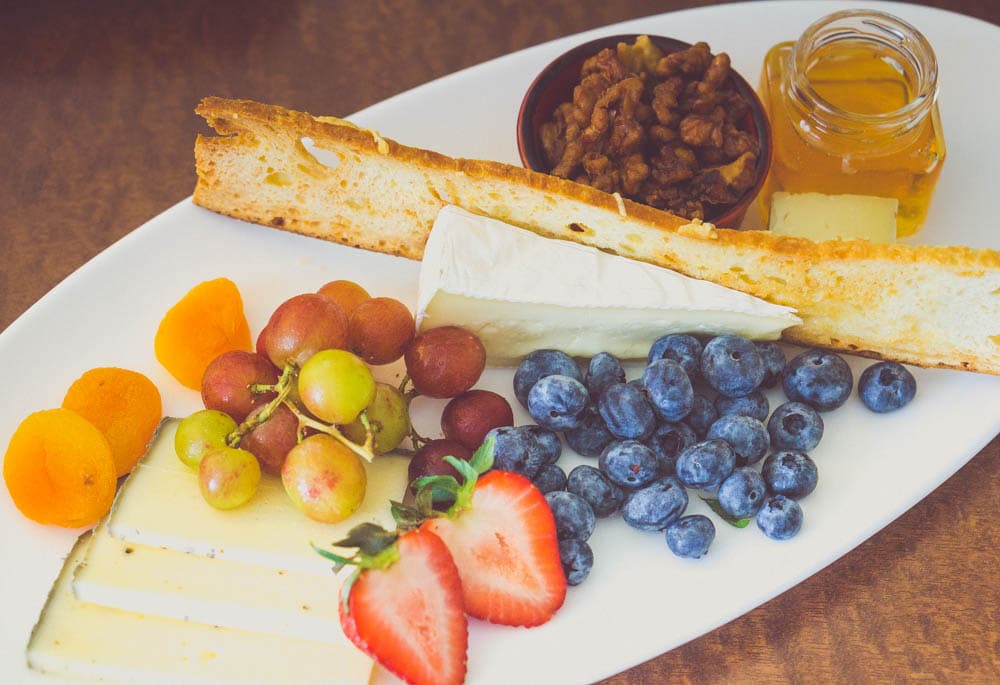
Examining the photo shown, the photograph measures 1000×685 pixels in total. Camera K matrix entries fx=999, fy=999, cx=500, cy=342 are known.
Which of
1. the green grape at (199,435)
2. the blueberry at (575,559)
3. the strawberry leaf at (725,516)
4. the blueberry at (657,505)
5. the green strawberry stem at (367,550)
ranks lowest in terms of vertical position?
the strawberry leaf at (725,516)

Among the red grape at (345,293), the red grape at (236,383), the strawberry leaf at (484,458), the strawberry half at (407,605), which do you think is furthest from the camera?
the red grape at (345,293)

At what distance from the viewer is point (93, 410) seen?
1514 millimetres

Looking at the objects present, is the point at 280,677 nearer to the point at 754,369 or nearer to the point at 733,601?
the point at 733,601

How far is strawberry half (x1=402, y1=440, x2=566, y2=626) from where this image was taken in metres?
1.36

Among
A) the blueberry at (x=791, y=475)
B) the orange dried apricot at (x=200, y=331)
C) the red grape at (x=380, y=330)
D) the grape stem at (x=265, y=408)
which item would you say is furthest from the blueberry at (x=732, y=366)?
the orange dried apricot at (x=200, y=331)

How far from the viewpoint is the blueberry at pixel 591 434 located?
1.51 metres

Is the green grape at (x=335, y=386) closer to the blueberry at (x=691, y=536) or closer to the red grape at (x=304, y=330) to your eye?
the red grape at (x=304, y=330)

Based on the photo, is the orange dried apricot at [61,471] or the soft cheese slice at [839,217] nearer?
the orange dried apricot at [61,471]

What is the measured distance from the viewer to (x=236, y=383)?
1478 millimetres

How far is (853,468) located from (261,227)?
3.50ft

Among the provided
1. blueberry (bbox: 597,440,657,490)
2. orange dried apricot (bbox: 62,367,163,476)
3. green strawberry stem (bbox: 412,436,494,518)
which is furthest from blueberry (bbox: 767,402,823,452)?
orange dried apricot (bbox: 62,367,163,476)

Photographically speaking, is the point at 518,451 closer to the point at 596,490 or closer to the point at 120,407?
the point at 596,490

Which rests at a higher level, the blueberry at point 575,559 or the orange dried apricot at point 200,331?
the orange dried apricot at point 200,331

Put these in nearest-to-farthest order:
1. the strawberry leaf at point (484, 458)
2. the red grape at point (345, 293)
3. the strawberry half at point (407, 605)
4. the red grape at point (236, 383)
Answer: the strawberry half at point (407, 605)
the strawberry leaf at point (484, 458)
the red grape at point (236, 383)
the red grape at point (345, 293)
